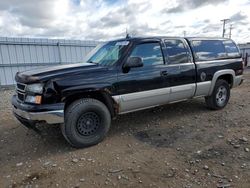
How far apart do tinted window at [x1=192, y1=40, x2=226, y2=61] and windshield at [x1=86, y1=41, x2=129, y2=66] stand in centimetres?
196

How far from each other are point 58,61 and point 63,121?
10.5 meters

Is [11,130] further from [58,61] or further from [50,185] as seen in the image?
[58,61]

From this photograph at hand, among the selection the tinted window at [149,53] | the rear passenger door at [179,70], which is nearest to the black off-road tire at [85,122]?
the tinted window at [149,53]

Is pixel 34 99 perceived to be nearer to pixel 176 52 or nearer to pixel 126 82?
pixel 126 82

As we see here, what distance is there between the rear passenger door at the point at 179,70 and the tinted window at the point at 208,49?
319 mm

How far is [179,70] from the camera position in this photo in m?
5.28

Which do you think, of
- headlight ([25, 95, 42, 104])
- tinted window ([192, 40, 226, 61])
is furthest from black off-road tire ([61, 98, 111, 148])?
tinted window ([192, 40, 226, 61])

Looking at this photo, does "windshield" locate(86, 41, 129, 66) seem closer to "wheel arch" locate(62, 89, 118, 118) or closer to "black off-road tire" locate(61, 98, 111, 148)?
"wheel arch" locate(62, 89, 118, 118)

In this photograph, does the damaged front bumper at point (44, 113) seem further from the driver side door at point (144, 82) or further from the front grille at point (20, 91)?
the driver side door at point (144, 82)

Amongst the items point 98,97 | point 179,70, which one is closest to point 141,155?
point 98,97

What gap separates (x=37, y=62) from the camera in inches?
518

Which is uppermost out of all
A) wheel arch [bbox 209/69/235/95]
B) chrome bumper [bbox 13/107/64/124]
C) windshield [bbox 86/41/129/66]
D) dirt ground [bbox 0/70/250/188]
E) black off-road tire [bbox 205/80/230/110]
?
windshield [bbox 86/41/129/66]

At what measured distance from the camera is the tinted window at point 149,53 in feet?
15.7

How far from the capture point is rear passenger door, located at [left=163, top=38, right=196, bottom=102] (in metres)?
5.16
